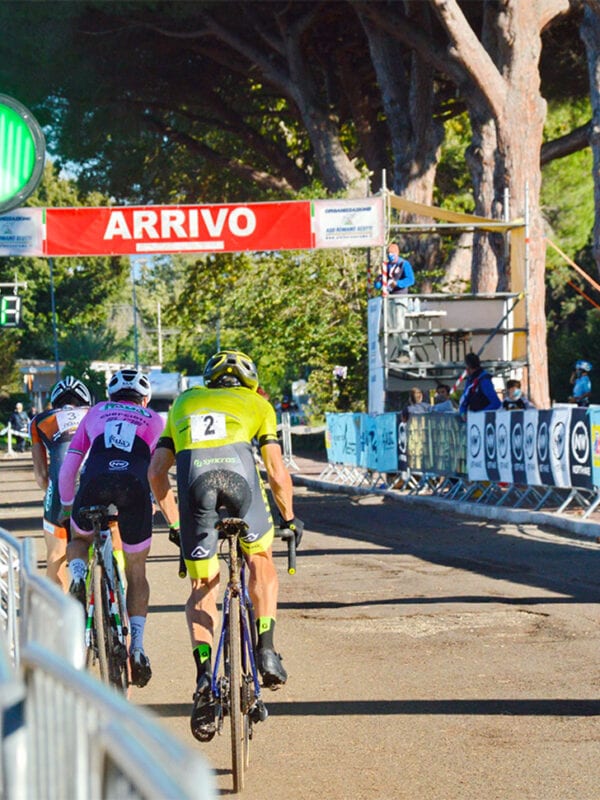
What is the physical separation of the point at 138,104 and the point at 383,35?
31.3ft

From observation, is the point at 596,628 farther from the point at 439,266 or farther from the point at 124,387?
the point at 439,266

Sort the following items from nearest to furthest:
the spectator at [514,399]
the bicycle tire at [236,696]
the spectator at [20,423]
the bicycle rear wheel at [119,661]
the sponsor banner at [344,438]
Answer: the bicycle tire at [236,696], the bicycle rear wheel at [119,661], the spectator at [514,399], the sponsor banner at [344,438], the spectator at [20,423]

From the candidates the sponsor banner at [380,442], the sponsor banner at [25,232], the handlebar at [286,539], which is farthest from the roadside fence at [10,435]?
the handlebar at [286,539]

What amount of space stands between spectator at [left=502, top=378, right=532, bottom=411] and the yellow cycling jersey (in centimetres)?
1483

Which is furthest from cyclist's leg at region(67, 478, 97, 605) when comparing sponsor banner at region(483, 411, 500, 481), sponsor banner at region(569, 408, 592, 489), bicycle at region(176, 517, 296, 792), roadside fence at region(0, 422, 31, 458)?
roadside fence at region(0, 422, 31, 458)

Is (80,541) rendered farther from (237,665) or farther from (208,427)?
(237,665)

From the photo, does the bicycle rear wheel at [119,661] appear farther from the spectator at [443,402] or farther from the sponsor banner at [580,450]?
the spectator at [443,402]

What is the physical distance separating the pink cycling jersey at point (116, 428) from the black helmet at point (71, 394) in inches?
50.3

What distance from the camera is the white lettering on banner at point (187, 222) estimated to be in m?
25.0

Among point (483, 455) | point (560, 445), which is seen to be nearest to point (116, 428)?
point (560, 445)

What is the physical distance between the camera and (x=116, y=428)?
7.47 meters

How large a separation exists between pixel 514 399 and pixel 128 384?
48.9 ft

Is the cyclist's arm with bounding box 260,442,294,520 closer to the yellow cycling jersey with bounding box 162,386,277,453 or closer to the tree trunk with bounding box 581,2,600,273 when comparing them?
the yellow cycling jersey with bounding box 162,386,277,453

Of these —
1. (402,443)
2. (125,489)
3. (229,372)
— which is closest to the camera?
(229,372)
